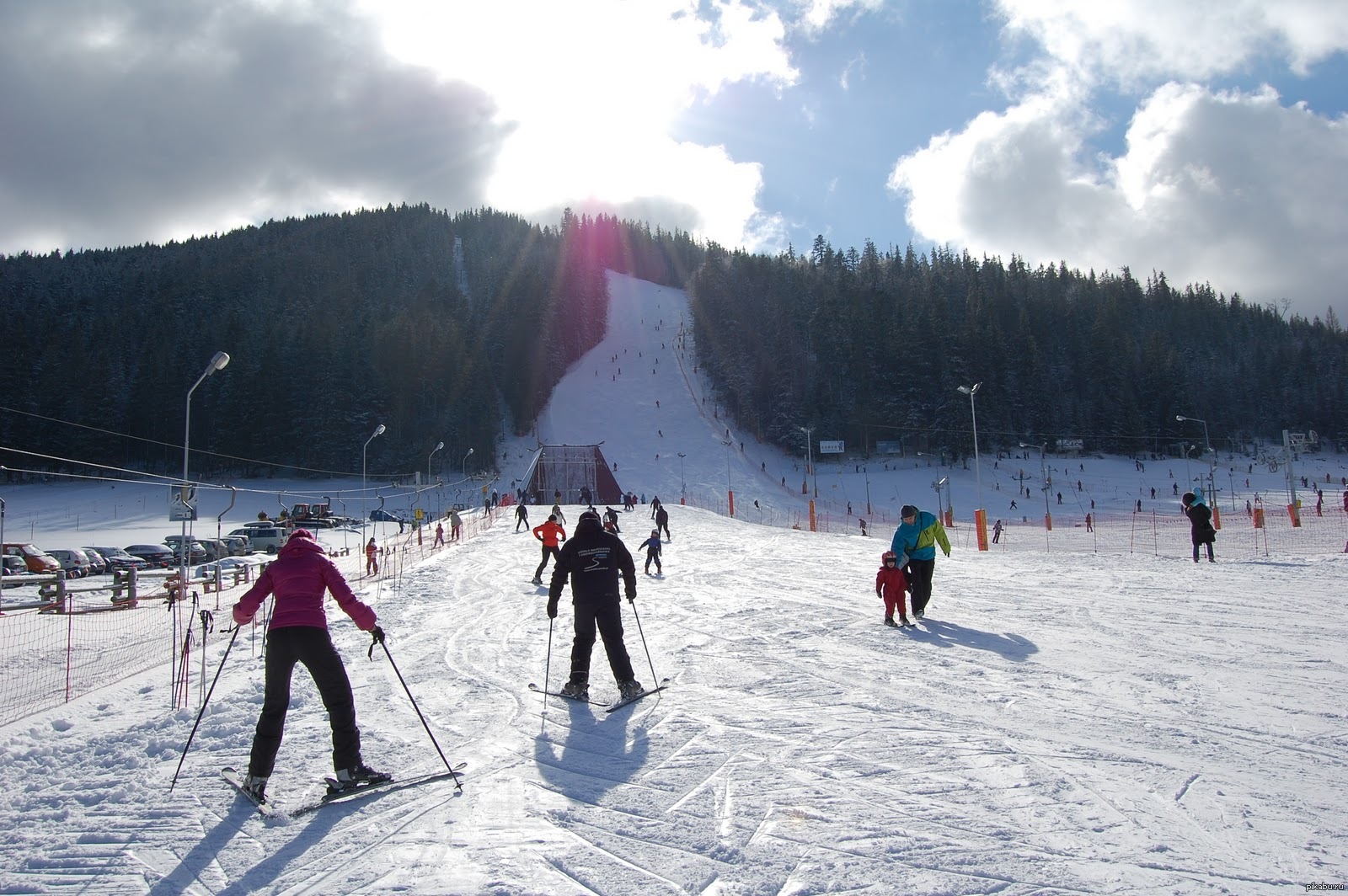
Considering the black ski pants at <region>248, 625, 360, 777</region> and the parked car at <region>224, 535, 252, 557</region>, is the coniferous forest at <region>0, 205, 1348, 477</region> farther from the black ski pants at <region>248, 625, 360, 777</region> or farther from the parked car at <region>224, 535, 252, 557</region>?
the black ski pants at <region>248, 625, 360, 777</region>

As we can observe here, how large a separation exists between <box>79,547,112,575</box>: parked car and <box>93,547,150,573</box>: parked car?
0.14 metres

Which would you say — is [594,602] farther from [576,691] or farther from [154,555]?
[154,555]

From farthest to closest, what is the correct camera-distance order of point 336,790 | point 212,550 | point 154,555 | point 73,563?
point 154,555 → point 212,550 → point 73,563 → point 336,790

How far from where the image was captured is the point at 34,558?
24.0m

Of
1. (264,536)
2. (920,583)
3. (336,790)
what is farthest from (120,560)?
(336,790)

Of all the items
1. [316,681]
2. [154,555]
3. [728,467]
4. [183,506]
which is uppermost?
[728,467]

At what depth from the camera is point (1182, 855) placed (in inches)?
134

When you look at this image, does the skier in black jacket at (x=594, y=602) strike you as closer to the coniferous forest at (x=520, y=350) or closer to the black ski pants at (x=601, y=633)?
the black ski pants at (x=601, y=633)

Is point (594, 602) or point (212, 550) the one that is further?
point (212, 550)

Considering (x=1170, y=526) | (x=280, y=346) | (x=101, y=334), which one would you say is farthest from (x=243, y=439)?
(x=1170, y=526)

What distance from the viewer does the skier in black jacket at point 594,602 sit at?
21.4 feet

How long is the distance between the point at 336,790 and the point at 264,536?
3449cm

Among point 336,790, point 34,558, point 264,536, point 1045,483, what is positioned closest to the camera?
point 336,790

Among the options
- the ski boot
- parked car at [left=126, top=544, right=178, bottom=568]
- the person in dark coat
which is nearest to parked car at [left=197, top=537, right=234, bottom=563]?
parked car at [left=126, top=544, right=178, bottom=568]
